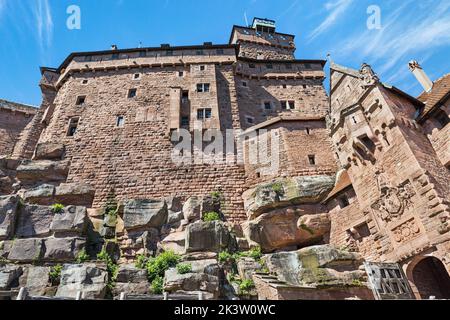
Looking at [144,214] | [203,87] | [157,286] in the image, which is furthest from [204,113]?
[157,286]

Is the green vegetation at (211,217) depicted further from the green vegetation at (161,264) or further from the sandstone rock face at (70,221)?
the sandstone rock face at (70,221)

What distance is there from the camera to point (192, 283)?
48.5 ft

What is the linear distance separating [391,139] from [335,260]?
23.6ft

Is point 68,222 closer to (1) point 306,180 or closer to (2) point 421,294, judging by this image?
(1) point 306,180

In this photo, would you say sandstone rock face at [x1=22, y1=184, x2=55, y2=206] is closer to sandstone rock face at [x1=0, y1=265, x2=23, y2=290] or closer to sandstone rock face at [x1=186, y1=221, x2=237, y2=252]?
sandstone rock face at [x1=0, y1=265, x2=23, y2=290]

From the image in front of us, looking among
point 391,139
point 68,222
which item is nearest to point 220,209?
point 68,222

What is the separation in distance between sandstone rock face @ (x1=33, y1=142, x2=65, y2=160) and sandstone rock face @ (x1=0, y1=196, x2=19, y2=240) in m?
5.17

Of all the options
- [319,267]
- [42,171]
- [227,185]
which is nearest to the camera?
[319,267]

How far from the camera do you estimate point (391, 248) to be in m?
15.2

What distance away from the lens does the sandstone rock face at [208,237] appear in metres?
17.5

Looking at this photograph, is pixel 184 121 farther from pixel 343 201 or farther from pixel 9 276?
pixel 9 276

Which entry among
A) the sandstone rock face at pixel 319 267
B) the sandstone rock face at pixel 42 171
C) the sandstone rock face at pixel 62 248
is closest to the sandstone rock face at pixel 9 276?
the sandstone rock face at pixel 62 248

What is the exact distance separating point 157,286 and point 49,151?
580 inches

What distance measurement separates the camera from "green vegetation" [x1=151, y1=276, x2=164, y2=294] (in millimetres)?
15116
